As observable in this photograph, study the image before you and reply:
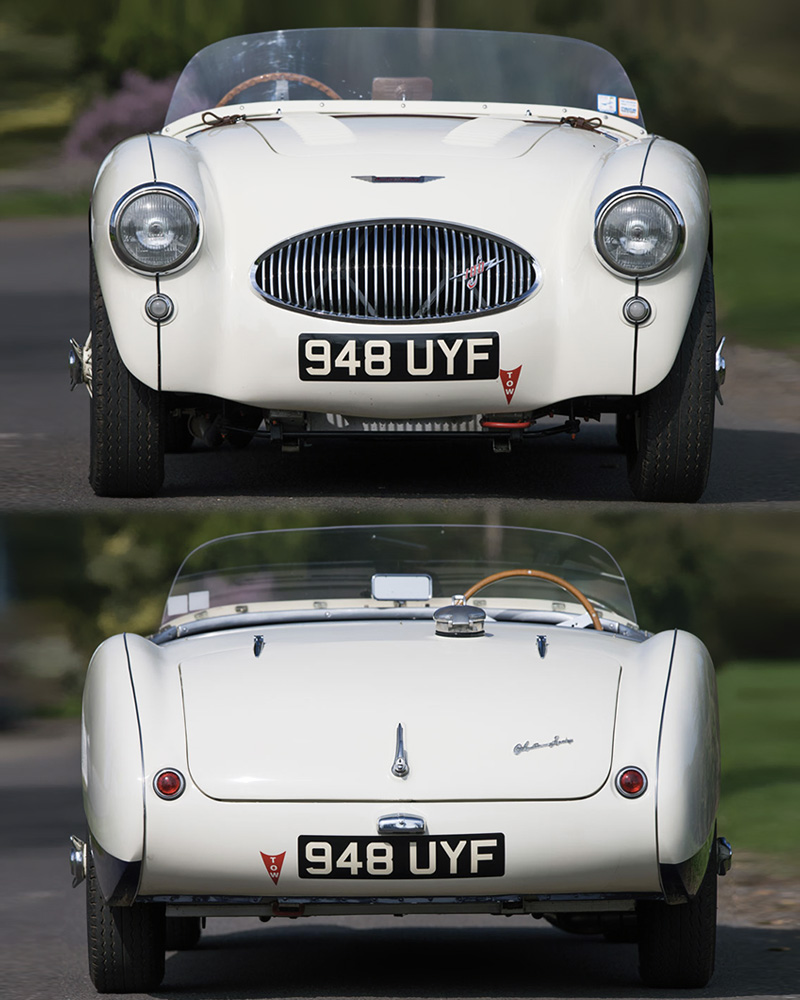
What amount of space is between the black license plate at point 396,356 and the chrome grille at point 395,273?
67 mm

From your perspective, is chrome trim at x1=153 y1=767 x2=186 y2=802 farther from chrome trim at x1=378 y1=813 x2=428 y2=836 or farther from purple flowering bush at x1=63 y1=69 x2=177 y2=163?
purple flowering bush at x1=63 y1=69 x2=177 y2=163

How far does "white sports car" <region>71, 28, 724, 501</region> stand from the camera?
5.21m

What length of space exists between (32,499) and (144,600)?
266 inches

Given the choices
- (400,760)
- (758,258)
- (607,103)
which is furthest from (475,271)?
(758,258)

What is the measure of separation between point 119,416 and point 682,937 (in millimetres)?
2403

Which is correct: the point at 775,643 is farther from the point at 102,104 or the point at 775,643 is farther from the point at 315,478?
the point at 102,104

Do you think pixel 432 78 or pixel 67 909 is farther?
pixel 432 78

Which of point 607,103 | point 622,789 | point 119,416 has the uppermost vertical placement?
point 607,103

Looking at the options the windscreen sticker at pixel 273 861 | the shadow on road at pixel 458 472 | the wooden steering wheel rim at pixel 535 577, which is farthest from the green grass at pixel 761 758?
the windscreen sticker at pixel 273 861

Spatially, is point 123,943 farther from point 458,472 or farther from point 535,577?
point 458,472

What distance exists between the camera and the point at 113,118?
81.3ft

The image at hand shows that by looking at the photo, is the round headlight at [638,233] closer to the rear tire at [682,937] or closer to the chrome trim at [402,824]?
the rear tire at [682,937]

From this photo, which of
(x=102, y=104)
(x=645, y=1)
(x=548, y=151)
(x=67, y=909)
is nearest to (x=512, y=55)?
(x=548, y=151)

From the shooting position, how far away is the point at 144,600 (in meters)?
12.6
